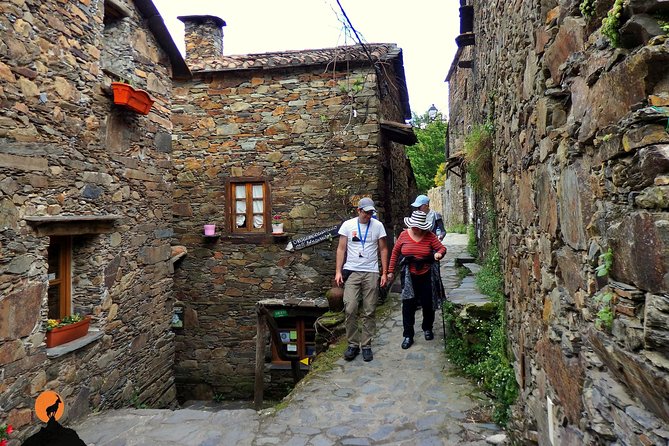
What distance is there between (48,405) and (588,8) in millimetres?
2595

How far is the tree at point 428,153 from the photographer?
98.4 ft

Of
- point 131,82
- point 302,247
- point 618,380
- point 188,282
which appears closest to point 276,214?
point 302,247

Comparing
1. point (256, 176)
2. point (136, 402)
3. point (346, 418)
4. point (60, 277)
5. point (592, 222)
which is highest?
point (256, 176)

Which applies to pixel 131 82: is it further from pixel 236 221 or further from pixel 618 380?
pixel 618 380

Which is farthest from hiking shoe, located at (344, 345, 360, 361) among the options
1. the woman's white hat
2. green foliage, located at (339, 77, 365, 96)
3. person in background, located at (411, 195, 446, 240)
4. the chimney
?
the chimney

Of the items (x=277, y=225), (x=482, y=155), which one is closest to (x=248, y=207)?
(x=277, y=225)

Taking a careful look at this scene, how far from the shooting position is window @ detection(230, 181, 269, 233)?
8117 millimetres

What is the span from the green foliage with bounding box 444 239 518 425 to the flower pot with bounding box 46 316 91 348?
12.0ft

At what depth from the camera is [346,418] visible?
3.61 m

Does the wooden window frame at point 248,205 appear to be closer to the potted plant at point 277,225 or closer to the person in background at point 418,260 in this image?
the potted plant at point 277,225

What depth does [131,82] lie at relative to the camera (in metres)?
5.33

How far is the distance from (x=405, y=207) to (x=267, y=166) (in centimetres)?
542

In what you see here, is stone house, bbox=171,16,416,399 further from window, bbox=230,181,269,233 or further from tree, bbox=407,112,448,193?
tree, bbox=407,112,448,193

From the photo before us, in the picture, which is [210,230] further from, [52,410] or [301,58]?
[52,410]
